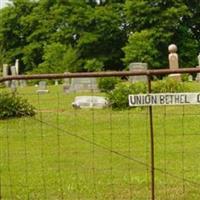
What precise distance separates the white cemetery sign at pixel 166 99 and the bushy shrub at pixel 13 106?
8.16 metres

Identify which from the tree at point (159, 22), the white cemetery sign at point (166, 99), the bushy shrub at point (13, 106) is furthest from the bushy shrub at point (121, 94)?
the tree at point (159, 22)

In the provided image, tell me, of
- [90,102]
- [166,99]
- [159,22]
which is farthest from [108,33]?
[166,99]

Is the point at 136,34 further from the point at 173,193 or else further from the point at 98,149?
the point at 173,193

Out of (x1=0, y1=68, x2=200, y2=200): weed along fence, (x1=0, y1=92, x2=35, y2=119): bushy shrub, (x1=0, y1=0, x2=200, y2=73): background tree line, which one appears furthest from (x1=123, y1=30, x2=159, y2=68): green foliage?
(x1=0, y1=92, x2=35, y2=119): bushy shrub

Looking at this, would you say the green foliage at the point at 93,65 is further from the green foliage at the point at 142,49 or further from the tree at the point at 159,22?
the tree at the point at 159,22

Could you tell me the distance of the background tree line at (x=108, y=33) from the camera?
177 ft

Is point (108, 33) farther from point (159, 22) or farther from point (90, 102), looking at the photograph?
point (90, 102)

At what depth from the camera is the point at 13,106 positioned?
15.2 meters

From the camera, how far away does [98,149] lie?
11.3m

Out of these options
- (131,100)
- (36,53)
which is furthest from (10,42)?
(131,100)

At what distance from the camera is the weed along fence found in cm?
691

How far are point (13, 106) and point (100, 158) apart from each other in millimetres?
5324

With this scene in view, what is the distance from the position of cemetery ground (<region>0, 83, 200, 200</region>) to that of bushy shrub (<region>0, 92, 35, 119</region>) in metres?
0.30

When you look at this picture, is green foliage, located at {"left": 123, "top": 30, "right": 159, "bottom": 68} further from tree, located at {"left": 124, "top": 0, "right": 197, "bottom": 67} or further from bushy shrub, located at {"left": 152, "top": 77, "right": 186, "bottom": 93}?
bushy shrub, located at {"left": 152, "top": 77, "right": 186, "bottom": 93}
